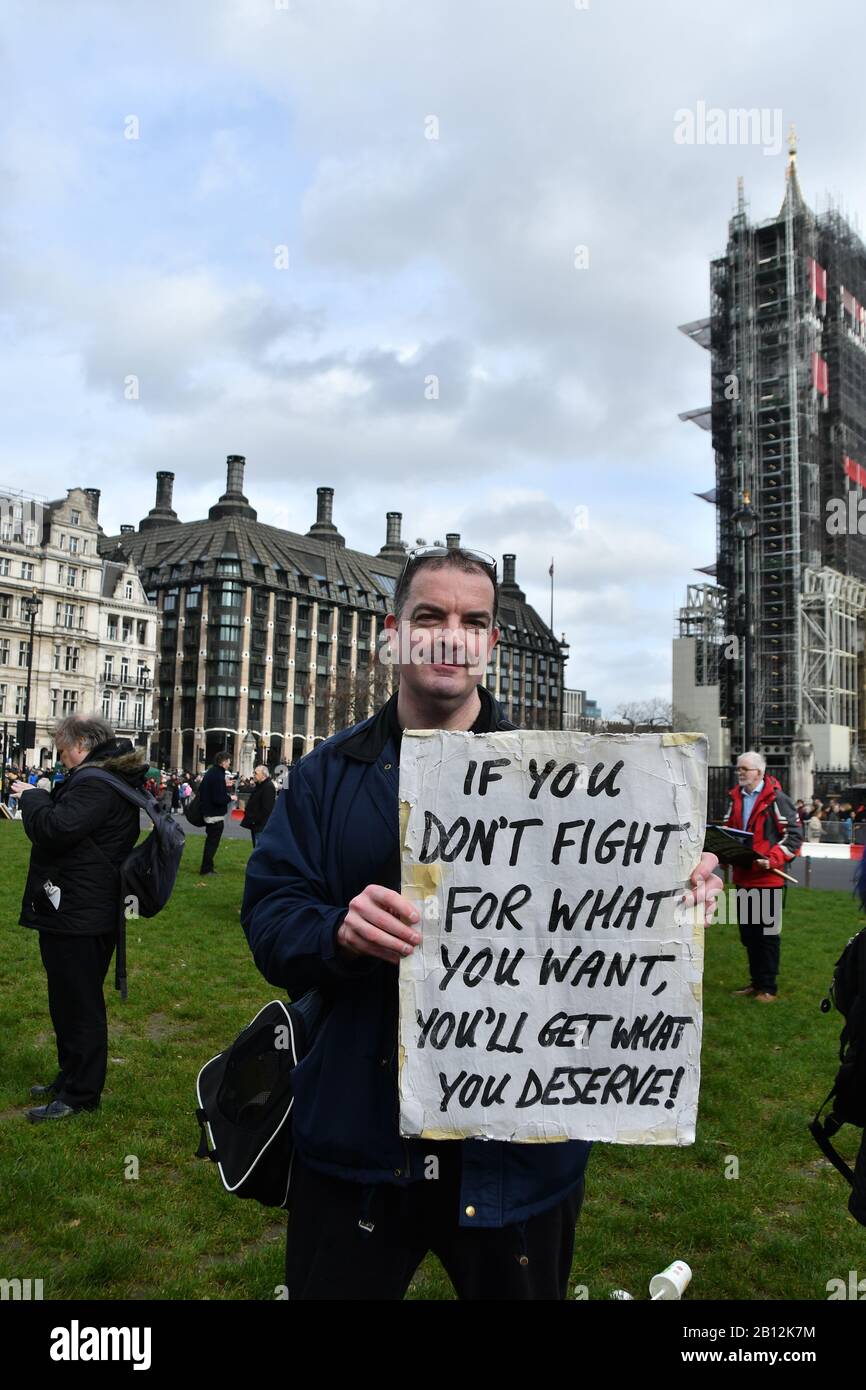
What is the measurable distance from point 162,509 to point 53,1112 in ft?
364

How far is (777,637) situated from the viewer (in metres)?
62.0

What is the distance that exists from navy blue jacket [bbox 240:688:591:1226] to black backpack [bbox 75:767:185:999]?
11.9ft

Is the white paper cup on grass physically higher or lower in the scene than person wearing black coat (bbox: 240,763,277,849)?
lower

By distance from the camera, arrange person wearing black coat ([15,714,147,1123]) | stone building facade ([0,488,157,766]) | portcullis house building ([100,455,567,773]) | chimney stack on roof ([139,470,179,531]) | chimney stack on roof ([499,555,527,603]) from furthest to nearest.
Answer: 1. chimney stack on roof ([499,555,527,603])
2. chimney stack on roof ([139,470,179,531])
3. portcullis house building ([100,455,567,773])
4. stone building facade ([0,488,157,766])
5. person wearing black coat ([15,714,147,1123])

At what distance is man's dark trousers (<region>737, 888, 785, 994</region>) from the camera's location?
961cm

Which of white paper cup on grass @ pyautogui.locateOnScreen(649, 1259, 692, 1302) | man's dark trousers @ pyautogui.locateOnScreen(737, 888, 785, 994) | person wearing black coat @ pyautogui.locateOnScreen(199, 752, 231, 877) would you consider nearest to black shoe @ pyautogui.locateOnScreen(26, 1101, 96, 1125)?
white paper cup on grass @ pyautogui.locateOnScreen(649, 1259, 692, 1302)

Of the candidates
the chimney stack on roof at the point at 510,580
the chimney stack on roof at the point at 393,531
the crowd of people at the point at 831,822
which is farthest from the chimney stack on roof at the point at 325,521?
the crowd of people at the point at 831,822

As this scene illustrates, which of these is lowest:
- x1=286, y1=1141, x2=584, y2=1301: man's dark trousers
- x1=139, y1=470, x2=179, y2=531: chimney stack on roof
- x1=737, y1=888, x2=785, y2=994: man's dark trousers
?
Answer: x1=737, y1=888, x2=785, y2=994: man's dark trousers

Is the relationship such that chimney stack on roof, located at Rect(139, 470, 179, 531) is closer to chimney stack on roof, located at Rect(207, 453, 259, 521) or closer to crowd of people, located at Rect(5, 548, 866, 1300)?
→ chimney stack on roof, located at Rect(207, 453, 259, 521)

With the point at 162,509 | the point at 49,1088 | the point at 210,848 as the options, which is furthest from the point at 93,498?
the point at 49,1088

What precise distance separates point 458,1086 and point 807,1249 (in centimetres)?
338

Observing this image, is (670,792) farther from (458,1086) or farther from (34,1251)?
(34,1251)
